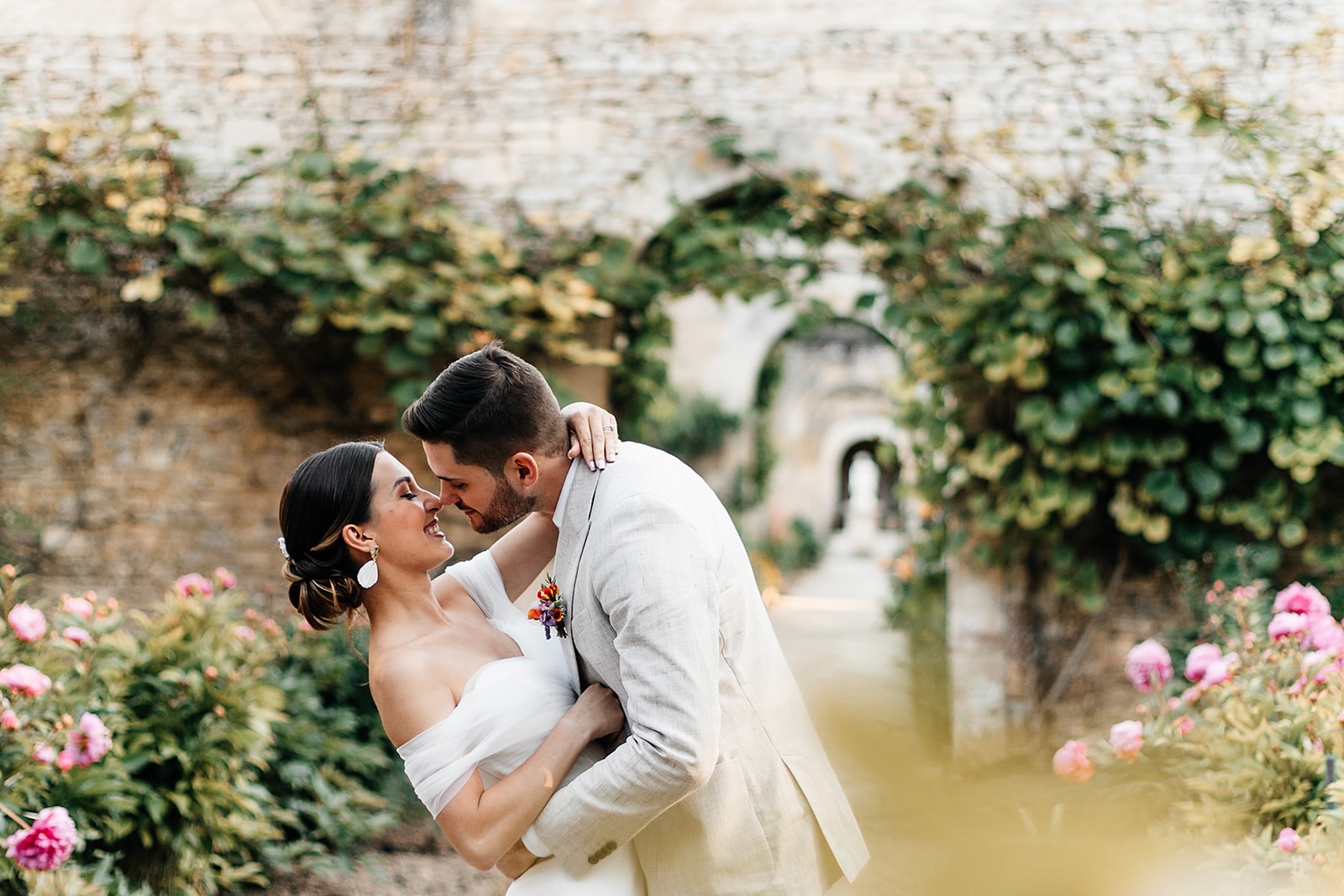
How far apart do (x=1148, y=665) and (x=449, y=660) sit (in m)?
2.22

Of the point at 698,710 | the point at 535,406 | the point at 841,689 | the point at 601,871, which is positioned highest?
the point at 535,406

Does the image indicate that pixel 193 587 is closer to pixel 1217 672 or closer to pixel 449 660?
pixel 449 660

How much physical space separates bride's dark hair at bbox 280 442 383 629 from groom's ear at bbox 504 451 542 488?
1.15 feet

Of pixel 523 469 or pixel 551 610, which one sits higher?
pixel 523 469

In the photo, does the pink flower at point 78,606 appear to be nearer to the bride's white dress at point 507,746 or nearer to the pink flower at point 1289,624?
the bride's white dress at point 507,746

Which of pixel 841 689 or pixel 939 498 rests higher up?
pixel 939 498

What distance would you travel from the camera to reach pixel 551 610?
1697 millimetres

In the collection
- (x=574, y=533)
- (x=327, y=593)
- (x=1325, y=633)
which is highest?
(x=574, y=533)

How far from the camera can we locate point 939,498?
5070mm

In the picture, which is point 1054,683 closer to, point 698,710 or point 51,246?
point 698,710

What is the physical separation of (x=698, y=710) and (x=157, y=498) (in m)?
5.11

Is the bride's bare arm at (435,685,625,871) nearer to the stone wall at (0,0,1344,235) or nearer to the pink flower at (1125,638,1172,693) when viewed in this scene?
the pink flower at (1125,638,1172,693)

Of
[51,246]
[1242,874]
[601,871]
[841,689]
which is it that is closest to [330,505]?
[601,871]

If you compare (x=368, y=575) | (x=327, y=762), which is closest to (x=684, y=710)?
(x=368, y=575)
